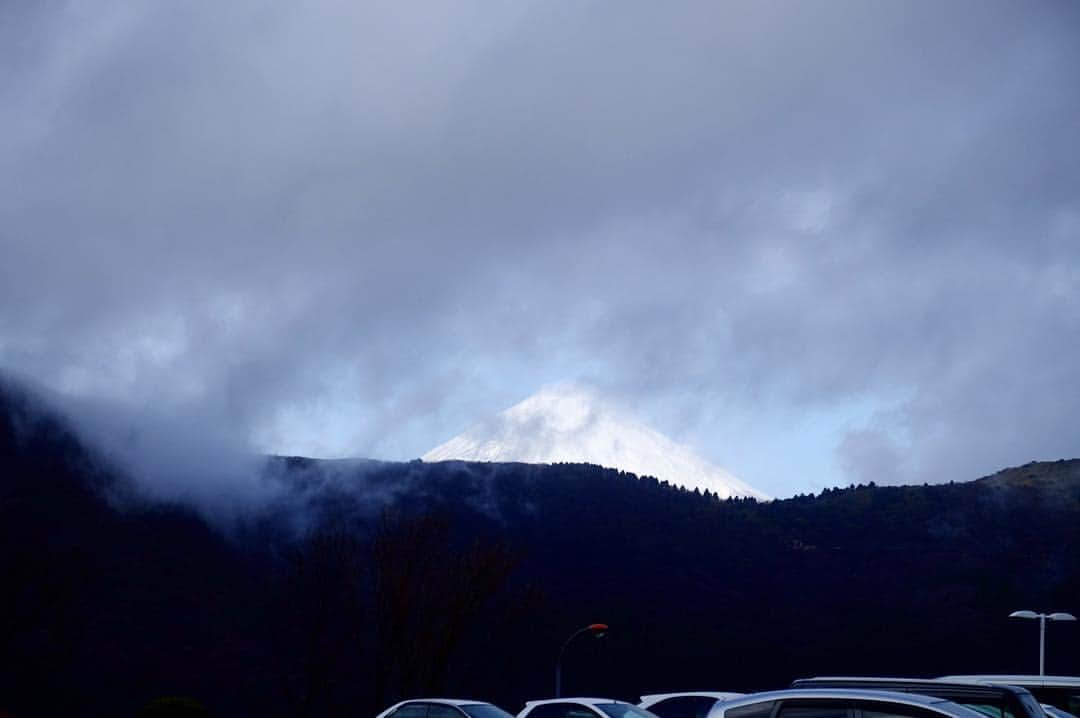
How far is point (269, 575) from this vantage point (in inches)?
2965

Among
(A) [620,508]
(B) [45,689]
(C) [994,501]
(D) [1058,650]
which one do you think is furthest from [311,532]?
(C) [994,501]

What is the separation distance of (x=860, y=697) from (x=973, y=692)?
10.7 ft

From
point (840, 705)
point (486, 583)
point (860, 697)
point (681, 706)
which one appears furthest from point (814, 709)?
point (486, 583)

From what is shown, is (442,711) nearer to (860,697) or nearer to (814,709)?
(814,709)

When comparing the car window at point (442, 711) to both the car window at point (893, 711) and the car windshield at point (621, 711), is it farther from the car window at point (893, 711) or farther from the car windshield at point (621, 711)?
the car window at point (893, 711)

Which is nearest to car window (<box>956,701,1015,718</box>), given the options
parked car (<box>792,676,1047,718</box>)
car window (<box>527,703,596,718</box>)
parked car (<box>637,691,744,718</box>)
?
parked car (<box>792,676,1047,718</box>)

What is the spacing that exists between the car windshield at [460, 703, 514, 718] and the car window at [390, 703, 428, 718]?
75cm

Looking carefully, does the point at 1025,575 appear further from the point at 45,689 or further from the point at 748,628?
the point at 45,689

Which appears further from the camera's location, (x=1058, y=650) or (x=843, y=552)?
(x=843, y=552)

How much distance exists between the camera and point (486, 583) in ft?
159

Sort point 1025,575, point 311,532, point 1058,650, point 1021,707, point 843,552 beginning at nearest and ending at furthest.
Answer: point 1021,707 → point 1058,650 → point 311,532 → point 1025,575 → point 843,552

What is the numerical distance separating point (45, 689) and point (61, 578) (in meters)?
5.35

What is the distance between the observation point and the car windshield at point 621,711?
21375 mm

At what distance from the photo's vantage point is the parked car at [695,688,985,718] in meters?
10.4
